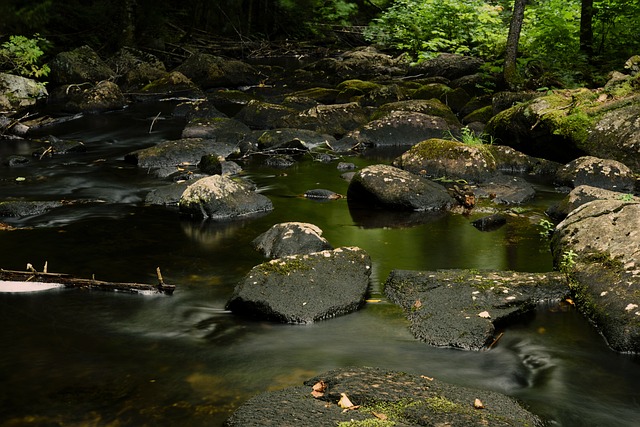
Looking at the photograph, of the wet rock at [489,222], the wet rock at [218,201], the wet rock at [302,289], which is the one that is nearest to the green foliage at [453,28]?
the wet rock at [489,222]

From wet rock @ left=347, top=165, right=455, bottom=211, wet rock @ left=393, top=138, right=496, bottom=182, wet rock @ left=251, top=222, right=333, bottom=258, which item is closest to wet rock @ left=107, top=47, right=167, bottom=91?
wet rock @ left=393, top=138, right=496, bottom=182

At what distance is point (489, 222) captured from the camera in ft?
26.6

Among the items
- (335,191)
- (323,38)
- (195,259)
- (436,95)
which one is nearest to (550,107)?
(335,191)

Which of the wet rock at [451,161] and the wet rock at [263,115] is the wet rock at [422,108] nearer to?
the wet rock at [263,115]

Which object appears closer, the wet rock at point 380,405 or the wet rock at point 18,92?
the wet rock at point 380,405

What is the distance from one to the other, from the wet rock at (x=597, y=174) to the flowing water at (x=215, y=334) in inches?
53.7

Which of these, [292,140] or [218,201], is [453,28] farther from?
[218,201]

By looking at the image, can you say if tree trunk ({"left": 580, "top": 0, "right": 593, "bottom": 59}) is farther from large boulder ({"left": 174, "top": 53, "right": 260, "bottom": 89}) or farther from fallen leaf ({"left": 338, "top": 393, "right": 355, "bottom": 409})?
fallen leaf ({"left": 338, "top": 393, "right": 355, "bottom": 409})

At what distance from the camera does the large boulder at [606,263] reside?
5082mm

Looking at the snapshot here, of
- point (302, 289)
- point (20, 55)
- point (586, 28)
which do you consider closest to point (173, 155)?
point (302, 289)

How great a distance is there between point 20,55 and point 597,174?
14782 millimetres

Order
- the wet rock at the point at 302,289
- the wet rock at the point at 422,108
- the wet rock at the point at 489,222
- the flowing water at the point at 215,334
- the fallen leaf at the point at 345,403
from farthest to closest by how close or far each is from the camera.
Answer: the wet rock at the point at 422,108
the wet rock at the point at 489,222
the wet rock at the point at 302,289
the flowing water at the point at 215,334
the fallen leaf at the point at 345,403

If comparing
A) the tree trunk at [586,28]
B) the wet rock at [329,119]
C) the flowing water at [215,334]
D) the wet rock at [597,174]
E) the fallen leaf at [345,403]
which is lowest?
the flowing water at [215,334]

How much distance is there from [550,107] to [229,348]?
27.4 feet
